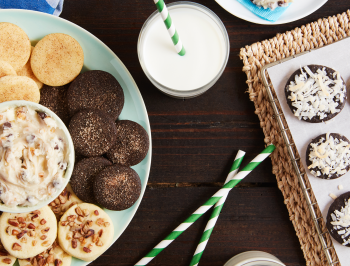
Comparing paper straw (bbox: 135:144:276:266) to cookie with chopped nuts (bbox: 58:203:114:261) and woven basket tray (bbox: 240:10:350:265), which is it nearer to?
woven basket tray (bbox: 240:10:350:265)

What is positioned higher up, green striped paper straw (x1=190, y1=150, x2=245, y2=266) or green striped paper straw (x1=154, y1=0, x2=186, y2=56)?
green striped paper straw (x1=154, y1=0, x2=186, y2=56)

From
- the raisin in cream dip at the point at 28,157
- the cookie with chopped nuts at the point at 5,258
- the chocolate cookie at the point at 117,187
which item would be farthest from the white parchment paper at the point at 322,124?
the cookie with chopped nuts at the point at 5,258

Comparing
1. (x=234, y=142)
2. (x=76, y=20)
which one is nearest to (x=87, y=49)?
(x=76, y=20)

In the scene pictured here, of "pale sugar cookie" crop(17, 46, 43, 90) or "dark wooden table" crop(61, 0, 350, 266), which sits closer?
"pale sugar cookie" crop(17, 46, 43, 90)

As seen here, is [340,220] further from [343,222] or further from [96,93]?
[96,93]

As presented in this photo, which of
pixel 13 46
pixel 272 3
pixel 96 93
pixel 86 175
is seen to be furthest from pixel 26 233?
pixel 272 3

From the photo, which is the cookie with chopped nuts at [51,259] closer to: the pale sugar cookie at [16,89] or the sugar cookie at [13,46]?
the pale sugar cookie at [16,89]

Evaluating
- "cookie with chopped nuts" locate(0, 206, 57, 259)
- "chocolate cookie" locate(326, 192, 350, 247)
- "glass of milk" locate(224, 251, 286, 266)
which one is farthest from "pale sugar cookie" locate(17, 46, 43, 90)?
"chocolate cookie" locate(326, 192, 350, 247)
